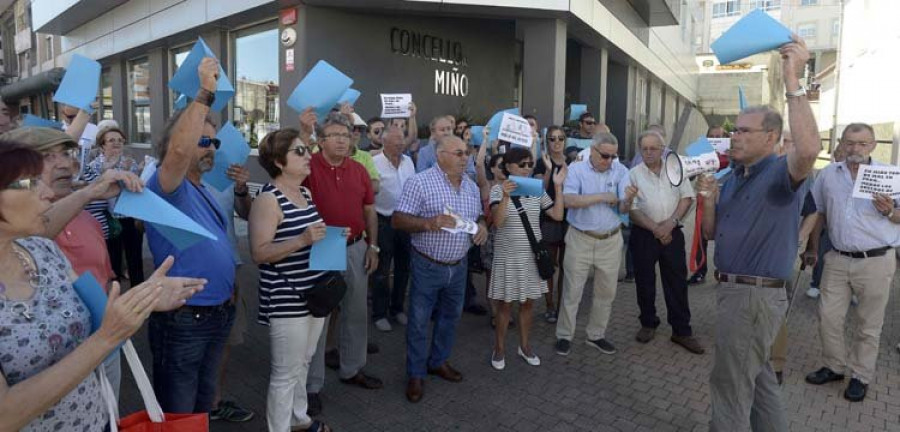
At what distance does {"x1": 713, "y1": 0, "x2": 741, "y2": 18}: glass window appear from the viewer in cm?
5725

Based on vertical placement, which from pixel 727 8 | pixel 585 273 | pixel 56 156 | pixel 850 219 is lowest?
pixel 585 273

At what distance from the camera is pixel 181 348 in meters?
2.77

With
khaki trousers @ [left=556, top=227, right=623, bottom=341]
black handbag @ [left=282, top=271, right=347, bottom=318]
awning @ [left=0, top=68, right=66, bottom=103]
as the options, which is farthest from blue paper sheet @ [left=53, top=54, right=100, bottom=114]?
awning @ [left=0, top=68, right=66, bottom=103]

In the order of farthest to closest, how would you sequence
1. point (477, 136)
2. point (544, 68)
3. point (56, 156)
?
point (544, 68) < point (477, 136) < point (56, 156)

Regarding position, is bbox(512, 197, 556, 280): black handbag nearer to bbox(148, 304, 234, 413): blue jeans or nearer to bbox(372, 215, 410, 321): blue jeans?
bbox(372, 215, 410, 321): blue jeans

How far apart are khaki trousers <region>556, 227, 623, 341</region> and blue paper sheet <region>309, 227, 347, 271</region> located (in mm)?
2572

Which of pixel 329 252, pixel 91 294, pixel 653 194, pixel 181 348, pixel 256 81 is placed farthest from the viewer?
pixel 256 81

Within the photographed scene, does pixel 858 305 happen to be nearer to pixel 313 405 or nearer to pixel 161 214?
pixel 313 405

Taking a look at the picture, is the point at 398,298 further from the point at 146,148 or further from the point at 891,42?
the point at 891,42

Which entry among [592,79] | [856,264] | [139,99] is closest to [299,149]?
[856,264]

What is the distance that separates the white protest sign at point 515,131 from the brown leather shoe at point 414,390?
2.18 metres

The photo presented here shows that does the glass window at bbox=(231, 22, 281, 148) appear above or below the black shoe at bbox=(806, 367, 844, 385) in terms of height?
above

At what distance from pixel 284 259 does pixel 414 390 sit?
153cm

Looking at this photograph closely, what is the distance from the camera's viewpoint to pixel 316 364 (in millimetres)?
3953
